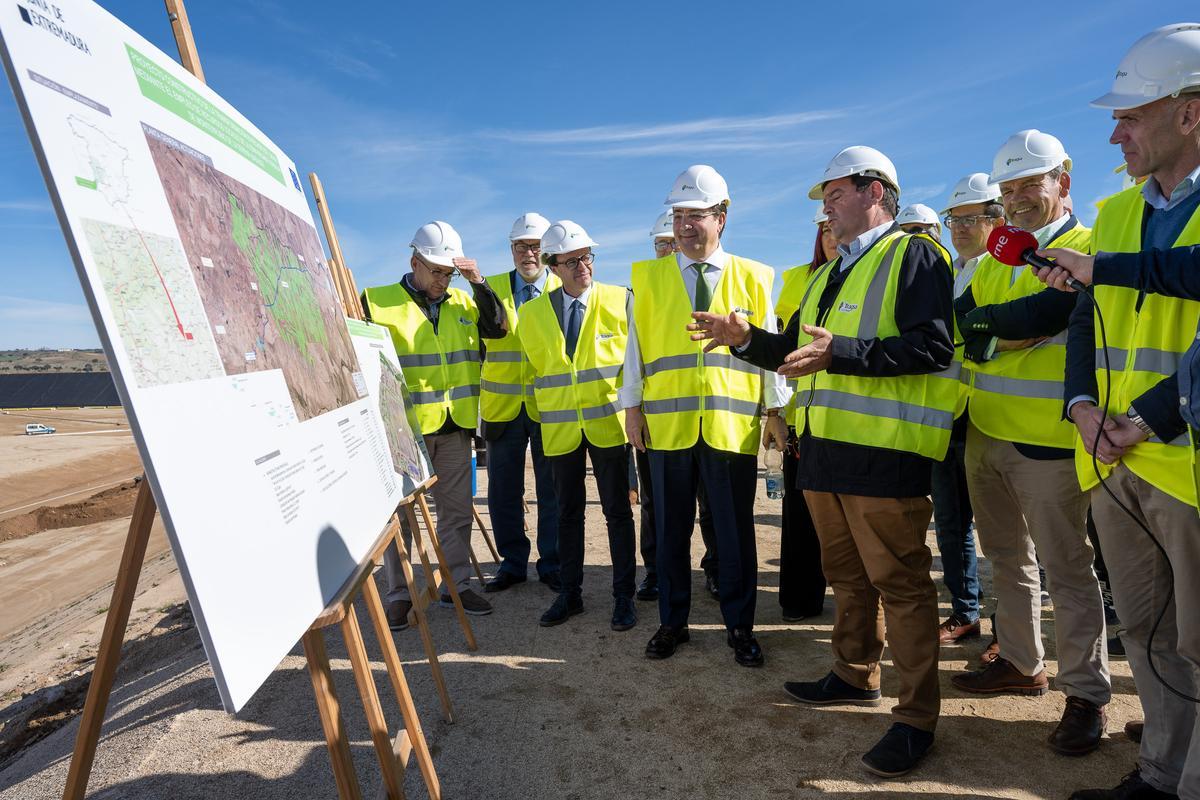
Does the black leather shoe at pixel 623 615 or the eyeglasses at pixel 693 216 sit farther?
the black leather shoe at pixel 623 615

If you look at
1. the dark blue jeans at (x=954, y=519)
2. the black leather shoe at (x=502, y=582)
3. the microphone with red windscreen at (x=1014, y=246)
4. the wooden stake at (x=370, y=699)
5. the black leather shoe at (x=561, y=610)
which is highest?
the microphone with red windscreen at (x=1014, y=246)

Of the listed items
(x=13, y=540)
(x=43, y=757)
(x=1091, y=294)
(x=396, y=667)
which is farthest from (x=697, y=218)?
(x=13, y=540)

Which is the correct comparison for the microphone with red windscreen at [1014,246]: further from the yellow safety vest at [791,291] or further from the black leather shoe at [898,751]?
the yellow safety vest at [791,291]

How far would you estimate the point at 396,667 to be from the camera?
2539 mm

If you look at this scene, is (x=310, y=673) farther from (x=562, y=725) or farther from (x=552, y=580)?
(x=552, y=580)

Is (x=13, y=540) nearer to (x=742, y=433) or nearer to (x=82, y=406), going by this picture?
(x=742, y=433)

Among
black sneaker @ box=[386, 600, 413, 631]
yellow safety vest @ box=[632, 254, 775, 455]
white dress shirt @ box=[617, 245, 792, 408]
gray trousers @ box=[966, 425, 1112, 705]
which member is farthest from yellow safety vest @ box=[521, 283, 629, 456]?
gray trousers @ box=[966, 425, 1112, 705]

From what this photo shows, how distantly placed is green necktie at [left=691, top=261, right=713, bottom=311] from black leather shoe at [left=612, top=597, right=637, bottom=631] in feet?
6.64

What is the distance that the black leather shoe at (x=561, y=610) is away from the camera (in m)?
A: 4.59

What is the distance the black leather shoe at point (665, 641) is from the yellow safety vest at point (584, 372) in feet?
4.07

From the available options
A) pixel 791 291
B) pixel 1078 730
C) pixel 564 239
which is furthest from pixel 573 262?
pixel 1078 730

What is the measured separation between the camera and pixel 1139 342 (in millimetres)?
2227

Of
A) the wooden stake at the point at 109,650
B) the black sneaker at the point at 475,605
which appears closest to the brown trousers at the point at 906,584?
the wooden stake at the point at 109,650

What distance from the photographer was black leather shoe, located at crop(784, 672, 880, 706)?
3371 millimetres
